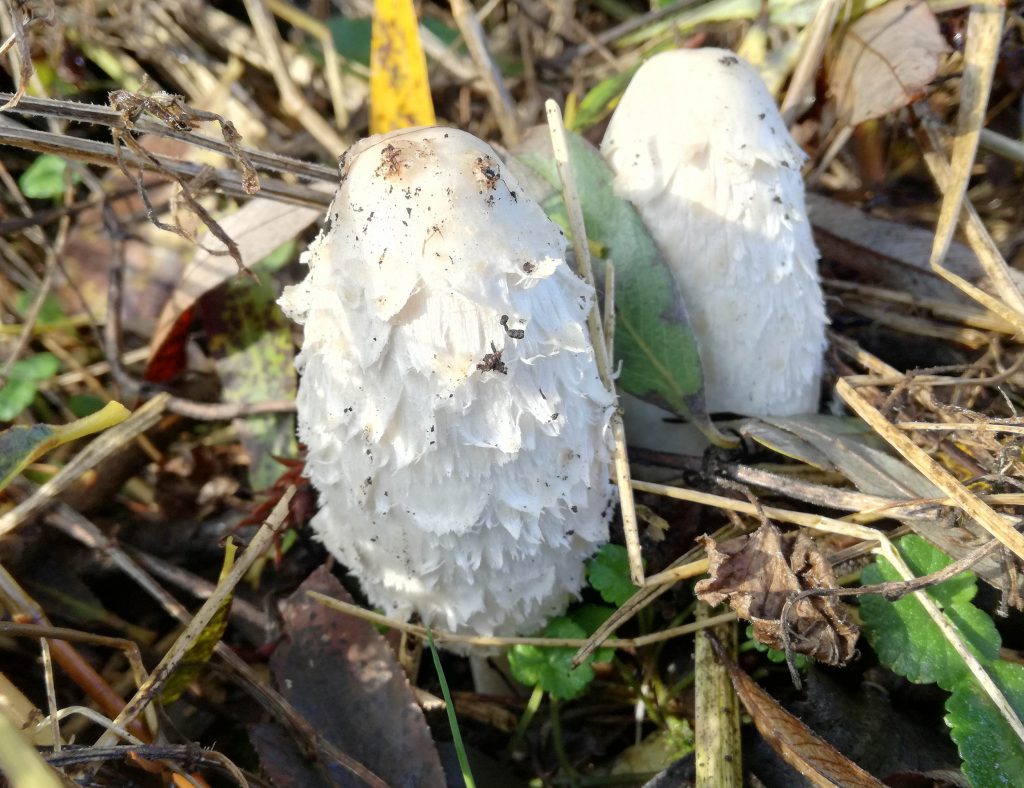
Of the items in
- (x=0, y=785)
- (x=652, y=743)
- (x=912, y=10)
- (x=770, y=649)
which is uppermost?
(x=912, y=10)

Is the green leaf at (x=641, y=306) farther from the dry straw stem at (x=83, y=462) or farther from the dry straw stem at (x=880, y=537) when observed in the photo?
the dry straw stem at (x=83, y=462)

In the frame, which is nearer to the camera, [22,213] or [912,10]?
[912,10]

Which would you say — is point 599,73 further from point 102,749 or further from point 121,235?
point 102,749

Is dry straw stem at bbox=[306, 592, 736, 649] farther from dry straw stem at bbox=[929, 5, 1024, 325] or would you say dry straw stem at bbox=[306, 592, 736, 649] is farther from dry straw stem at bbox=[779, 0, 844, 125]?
dry straw stem at bbox=[779, 0, 844, 125]

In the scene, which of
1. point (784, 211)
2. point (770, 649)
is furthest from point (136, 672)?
point (784, 211)

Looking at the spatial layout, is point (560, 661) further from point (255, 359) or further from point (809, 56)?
point (809, 56)

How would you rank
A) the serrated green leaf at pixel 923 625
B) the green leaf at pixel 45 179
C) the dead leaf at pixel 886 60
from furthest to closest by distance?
the green leaf at pixel 45 179 → the dead leaf at pixel 886 60 → the serrated green leaf at pixel 923 625

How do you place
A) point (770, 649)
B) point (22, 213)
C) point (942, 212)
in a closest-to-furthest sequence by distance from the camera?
point (770, 649) → point (942, 212) → point (22, 213)

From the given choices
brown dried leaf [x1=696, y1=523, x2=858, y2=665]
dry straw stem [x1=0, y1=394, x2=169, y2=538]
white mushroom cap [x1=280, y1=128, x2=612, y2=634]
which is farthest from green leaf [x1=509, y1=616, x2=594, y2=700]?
dry straw stem [x1=0, y1=394, x2=169, y2=538]

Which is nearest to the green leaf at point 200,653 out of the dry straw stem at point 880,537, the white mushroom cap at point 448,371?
the white mushroom cap at point 448,371
